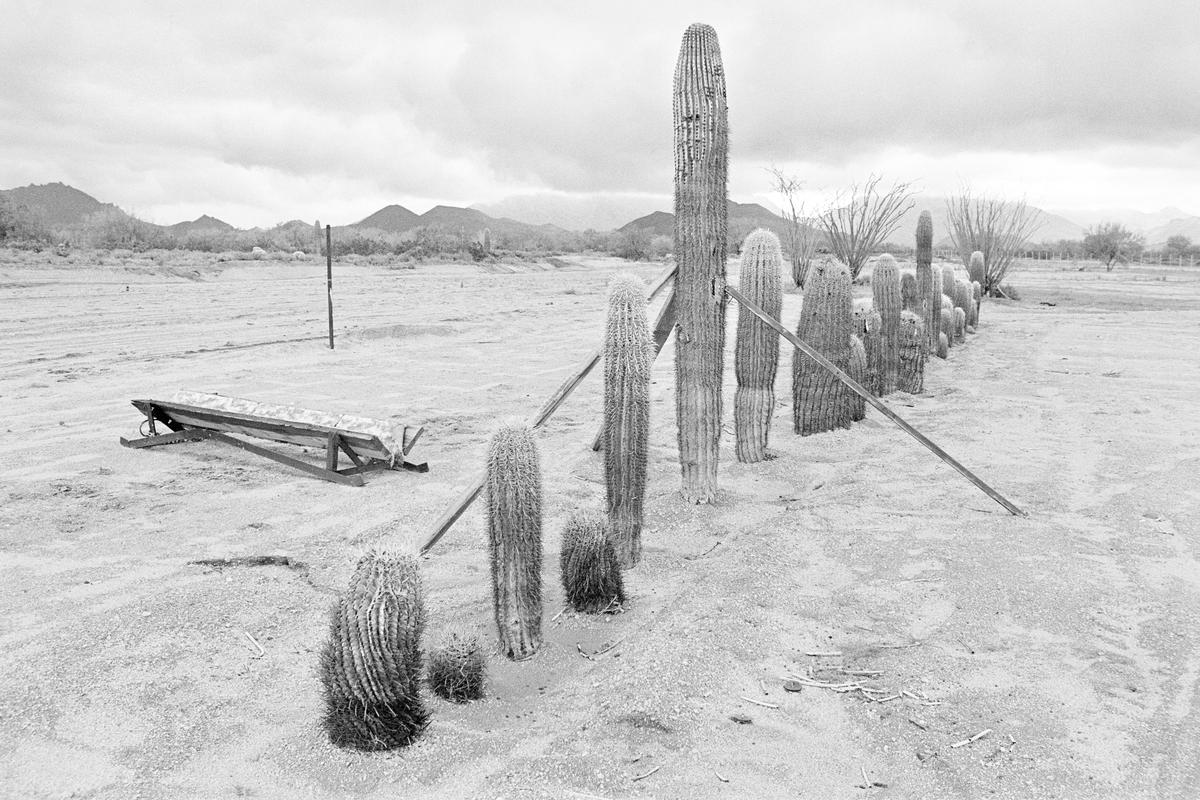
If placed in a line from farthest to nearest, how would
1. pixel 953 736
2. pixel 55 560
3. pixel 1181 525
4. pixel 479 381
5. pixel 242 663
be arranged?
1. pixel 479 381
2. pixel 1181 525
3. pixel 55 560
4. pixel 242 663
5. pixel 953 736

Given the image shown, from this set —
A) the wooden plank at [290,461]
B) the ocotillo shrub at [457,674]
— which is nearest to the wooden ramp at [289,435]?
the wooden plank at [290,461]

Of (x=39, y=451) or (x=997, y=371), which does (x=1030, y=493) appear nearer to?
(x=997, y=371)

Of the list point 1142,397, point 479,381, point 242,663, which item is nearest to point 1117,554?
point 242,663

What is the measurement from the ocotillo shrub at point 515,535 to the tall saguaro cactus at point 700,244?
2.22 m

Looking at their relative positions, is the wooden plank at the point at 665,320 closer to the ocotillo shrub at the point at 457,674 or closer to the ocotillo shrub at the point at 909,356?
the ocotillo shrub at the point at 457,674

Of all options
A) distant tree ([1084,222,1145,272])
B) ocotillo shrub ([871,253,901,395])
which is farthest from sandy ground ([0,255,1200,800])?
distant tree ([1084,222,1145,272])

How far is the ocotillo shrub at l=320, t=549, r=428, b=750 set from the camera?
3.57 metres

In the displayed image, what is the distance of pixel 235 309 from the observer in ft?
62.2

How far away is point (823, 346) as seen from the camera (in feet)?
28.9

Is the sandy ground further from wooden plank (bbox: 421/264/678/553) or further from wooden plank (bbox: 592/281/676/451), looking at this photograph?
wooden plank (bbox: 592/281/676/451)

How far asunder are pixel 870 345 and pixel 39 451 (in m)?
8.77

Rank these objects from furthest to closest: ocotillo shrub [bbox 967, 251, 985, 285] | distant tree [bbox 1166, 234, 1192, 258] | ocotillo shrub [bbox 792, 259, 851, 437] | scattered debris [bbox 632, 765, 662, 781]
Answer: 1. distant tree [bbox 1166, 234, 1192, 258]
2. ocotillo shrub [bbox 967, 251, 985, 285]
3. ocotillo shrub [bbox 792, 259, 851, 437]
4. scattered debris [bbox 632, 765, 662, 781]

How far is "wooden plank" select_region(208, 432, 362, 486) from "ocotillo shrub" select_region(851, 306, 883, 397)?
19.8ft

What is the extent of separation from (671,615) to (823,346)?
15.6 feet
